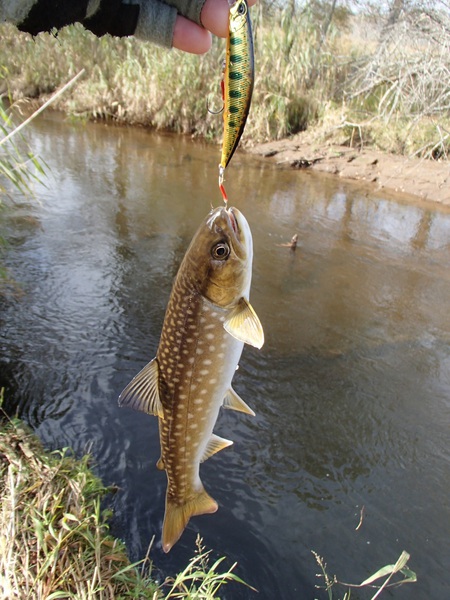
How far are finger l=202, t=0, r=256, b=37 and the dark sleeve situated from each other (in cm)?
28

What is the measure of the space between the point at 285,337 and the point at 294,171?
7.76m

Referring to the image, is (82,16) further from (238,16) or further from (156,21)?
(238,16)

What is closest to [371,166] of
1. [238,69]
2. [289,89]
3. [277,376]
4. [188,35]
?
[289,89]

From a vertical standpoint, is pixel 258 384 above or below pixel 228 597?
above

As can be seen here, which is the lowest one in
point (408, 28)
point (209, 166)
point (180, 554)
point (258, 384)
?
point (180, 554)

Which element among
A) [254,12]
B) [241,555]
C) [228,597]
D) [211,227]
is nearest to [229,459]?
[241,555]

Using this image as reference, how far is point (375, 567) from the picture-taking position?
3180mm

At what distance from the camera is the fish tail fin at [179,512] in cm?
241

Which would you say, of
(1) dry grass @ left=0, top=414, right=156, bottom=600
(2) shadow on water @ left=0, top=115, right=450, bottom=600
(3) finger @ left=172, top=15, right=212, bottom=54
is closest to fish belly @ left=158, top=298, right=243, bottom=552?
(1) dry grass @ left=0, top=414, right=156, bottom=600

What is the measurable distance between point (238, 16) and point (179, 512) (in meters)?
2.12

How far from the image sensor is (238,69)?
155 cm

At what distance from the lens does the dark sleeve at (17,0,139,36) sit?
1915mm

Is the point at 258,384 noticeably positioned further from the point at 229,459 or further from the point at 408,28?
the point at 408,28

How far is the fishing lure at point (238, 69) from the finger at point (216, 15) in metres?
0.39
